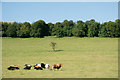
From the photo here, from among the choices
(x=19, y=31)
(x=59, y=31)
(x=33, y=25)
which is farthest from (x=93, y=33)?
(x=19, y=31)

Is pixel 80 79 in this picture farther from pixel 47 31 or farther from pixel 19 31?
pixel 47 31

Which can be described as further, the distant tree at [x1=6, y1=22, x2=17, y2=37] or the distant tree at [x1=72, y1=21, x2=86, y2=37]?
the distant tree at [x1=72, y1=21, x2=86, y2=37]

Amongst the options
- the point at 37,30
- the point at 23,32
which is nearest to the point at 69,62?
the point at 23,32

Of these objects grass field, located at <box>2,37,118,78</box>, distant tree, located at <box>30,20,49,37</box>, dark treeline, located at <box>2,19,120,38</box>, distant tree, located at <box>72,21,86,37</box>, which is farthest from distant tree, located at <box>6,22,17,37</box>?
grass field, located at <box>2,37,118,78</box>

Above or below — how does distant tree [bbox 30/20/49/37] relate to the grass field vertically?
above

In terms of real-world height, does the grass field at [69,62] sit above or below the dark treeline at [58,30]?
below

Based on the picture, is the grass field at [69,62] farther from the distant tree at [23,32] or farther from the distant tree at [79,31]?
the distant tree at [79,31]

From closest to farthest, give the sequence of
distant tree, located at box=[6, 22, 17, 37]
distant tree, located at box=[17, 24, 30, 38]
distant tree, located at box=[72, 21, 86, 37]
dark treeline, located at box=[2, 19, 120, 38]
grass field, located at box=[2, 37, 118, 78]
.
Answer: grass field, located at box=[2, 37, 118, 78] → distant tree, located at box=[17, 24, 30, 38] → distant tree, located at box=[6, 22, 17, 37] → dark treeline, located at box=[2, 19, 120, 38] → distant tree, located at box=[72, 21, 86, 37]

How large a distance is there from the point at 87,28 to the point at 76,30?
848cm

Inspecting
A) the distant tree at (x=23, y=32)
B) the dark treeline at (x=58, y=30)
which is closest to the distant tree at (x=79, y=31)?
the dark treeline at (x=58, y=30)

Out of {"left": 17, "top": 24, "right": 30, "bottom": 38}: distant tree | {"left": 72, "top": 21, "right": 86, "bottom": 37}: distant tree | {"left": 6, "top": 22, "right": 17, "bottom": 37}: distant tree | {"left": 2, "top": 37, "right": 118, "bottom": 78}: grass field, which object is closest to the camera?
{"left": 2, "top": 37, "right": 118, "bottom": 78}: grass field

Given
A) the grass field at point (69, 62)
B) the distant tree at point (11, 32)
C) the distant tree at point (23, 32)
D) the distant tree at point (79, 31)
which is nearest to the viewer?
the grass field at point (69, 62)

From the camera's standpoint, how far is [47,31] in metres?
79.4

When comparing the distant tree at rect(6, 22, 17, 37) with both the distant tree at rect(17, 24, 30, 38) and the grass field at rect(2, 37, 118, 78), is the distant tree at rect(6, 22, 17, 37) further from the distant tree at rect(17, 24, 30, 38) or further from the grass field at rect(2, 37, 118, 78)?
the grass field at rect(2, 37, 118, 78)
